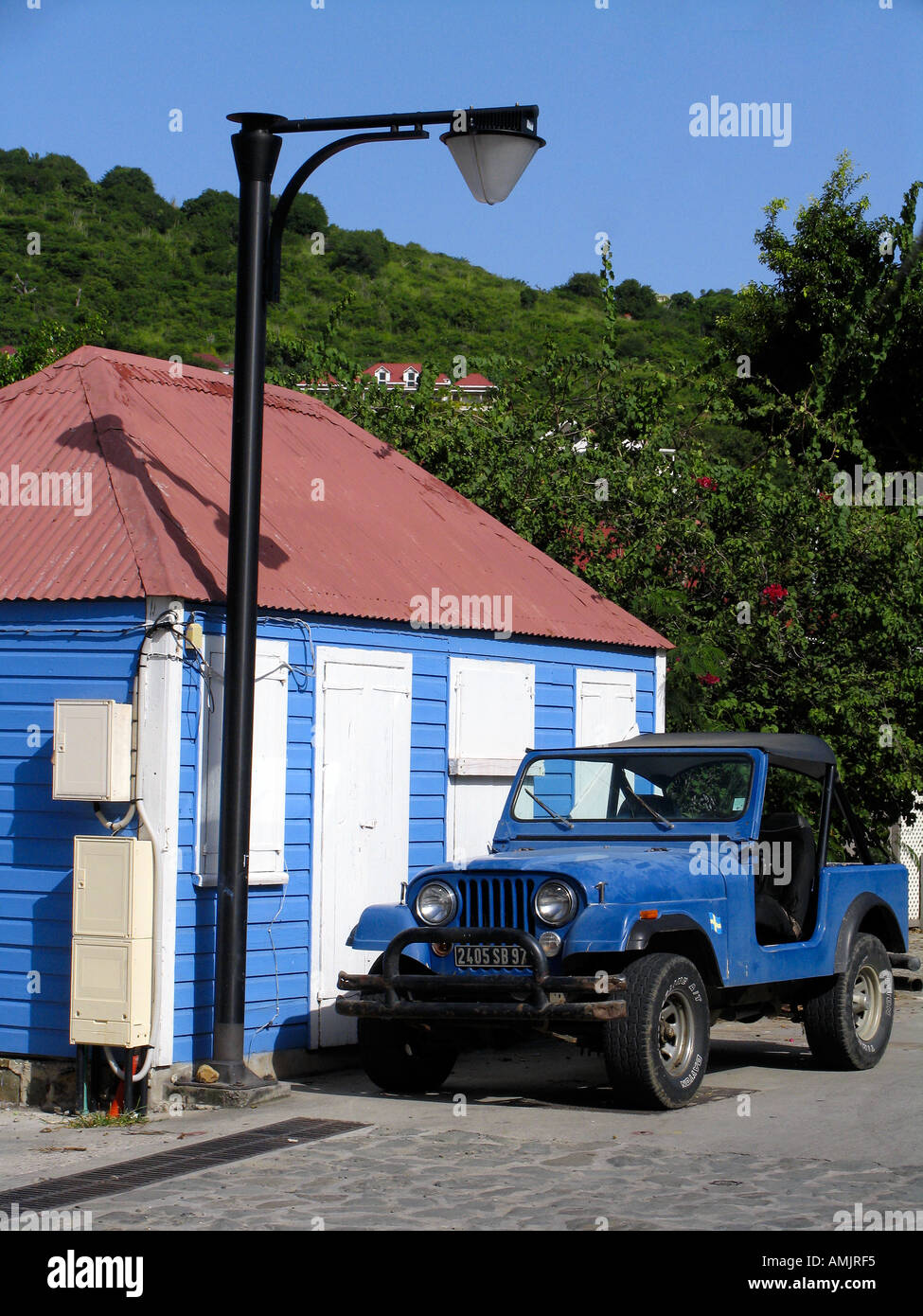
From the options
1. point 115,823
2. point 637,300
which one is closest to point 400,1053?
point 115,823

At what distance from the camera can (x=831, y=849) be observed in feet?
45.1

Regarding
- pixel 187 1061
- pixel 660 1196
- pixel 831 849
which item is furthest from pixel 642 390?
pixel 660 1196

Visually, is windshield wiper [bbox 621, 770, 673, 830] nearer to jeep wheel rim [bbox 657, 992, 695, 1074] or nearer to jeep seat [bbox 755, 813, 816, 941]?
jeep seat [bbox 755, 813, 816, 941]

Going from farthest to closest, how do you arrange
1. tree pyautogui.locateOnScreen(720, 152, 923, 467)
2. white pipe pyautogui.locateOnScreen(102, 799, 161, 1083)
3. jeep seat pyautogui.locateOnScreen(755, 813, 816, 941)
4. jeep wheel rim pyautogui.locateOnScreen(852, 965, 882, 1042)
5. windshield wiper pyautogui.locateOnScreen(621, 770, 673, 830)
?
1. tree pyautogui.locateOnScreen(720, 152, 923, 467)
2. jeep wheel rim pyautogui.locateOnScreen(852, 965, 882, 1042)
3. jeep seat pyautogui.locateOnScreen(755, 813, 816, 941)
4. windshield wiper pyautogui.locateOnScreen(621, 770, 673, 830)
5. white pipe pyautogui.locateOnScreen(102, 799, 161, 1083)

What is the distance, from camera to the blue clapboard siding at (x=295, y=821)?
29.3 feet

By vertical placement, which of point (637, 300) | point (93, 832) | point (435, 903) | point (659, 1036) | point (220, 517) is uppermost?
point (637, 300)

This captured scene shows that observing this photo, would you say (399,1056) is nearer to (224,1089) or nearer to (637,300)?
(224,1089)

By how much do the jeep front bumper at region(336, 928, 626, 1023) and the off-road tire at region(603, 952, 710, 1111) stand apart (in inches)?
5.4

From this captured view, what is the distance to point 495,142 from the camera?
332 inches

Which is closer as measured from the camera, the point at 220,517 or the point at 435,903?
the point at 435,903

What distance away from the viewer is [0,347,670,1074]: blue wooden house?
29.3 feet

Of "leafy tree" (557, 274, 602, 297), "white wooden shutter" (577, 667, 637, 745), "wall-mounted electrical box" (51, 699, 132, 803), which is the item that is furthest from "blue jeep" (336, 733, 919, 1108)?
"leafy tree" (557, 274, 602, 297)

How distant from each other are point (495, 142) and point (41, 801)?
4.41 meters

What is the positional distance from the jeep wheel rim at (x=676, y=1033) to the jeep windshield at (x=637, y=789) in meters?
1.37
